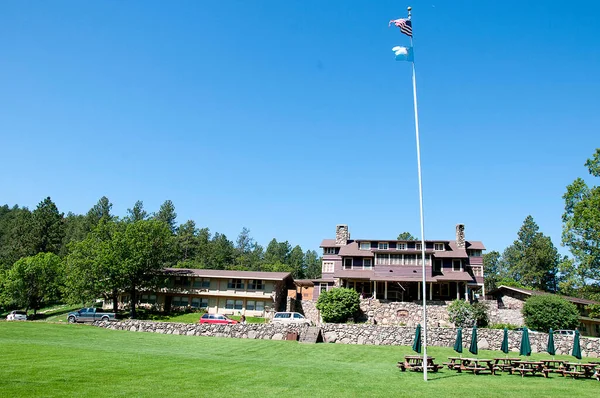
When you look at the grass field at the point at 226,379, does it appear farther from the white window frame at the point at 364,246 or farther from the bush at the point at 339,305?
the white window frame at the point at 364,246

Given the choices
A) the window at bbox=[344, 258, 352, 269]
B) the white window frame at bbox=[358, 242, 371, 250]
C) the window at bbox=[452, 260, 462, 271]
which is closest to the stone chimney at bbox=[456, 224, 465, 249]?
the window at bbox=[452, 260, 462, 271]

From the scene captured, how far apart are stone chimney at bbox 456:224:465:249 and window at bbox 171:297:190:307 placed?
32.7 m

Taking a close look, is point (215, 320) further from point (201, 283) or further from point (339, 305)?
point (201, 283)

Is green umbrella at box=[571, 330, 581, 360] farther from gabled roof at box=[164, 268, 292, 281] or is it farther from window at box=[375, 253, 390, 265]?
gabled roof at box=[164, 268, 292, 281]

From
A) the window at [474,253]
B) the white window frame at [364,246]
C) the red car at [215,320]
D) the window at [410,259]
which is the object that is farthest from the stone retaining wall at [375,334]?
the window at [474,253]

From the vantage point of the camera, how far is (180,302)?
174 ft

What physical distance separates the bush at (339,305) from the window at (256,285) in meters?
9.94

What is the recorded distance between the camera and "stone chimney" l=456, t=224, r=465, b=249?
174ft

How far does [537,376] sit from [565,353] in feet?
44.5

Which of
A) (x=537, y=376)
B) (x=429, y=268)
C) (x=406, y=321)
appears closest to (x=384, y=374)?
(x=537, y=376)

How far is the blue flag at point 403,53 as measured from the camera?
1969 centimetres

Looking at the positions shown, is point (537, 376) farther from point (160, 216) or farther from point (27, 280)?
point (160, 216)

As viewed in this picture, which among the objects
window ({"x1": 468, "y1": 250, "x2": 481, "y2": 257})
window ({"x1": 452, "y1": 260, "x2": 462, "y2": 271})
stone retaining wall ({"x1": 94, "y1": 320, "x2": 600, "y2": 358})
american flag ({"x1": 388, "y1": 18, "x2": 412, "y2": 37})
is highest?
american flag ({"x1": 388, "y1": 18, "x2": 412, "y2": 37})

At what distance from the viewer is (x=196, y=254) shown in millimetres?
89562
